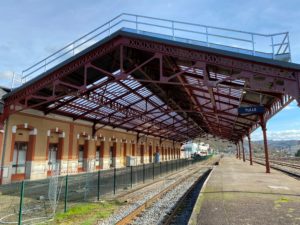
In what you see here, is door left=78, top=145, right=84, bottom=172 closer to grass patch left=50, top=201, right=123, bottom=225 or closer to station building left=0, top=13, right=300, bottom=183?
station building left=0, top=13, right=300, bottom=183

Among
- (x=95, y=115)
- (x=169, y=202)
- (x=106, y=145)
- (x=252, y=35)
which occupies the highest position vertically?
(x=252, y=35)

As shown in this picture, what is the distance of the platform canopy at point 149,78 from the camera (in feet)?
41.4

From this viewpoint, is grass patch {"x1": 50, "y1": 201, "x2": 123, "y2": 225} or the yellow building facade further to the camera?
the yellow building facade

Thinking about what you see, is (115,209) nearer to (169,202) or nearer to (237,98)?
(169,202)

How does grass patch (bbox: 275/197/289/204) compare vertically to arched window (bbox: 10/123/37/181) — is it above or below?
below

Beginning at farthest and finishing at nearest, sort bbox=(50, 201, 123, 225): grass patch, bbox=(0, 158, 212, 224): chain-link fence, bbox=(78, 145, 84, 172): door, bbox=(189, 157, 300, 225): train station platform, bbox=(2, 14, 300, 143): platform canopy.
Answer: bbox=(78, 145, 84, 172): door, bbox=(2, 14, 300, 143): platform canopy, bbox=(0, 158, 212, 224): chain-link fence, bbox=(50, 201, 123, 225): grass patch, bbox=(189, 157, 300, 225): train station platform

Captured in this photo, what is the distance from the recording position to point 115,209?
10.5 metres

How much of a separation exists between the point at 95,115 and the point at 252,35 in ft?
56.6

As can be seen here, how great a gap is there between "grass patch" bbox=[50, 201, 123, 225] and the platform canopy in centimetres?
631

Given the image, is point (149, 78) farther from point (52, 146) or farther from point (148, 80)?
point (52, 146)

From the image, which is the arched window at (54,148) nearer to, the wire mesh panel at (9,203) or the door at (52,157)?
the door at (52,157)

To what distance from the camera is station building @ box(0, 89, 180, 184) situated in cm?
1770

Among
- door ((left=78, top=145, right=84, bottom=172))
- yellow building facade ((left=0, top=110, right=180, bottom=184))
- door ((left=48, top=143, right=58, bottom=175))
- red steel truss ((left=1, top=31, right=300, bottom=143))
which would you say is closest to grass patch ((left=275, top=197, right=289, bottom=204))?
red steel truss ((left=1, top=31, right=300, bottom=143))

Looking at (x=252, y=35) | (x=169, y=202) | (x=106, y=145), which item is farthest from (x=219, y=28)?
(x=106, y=145)
